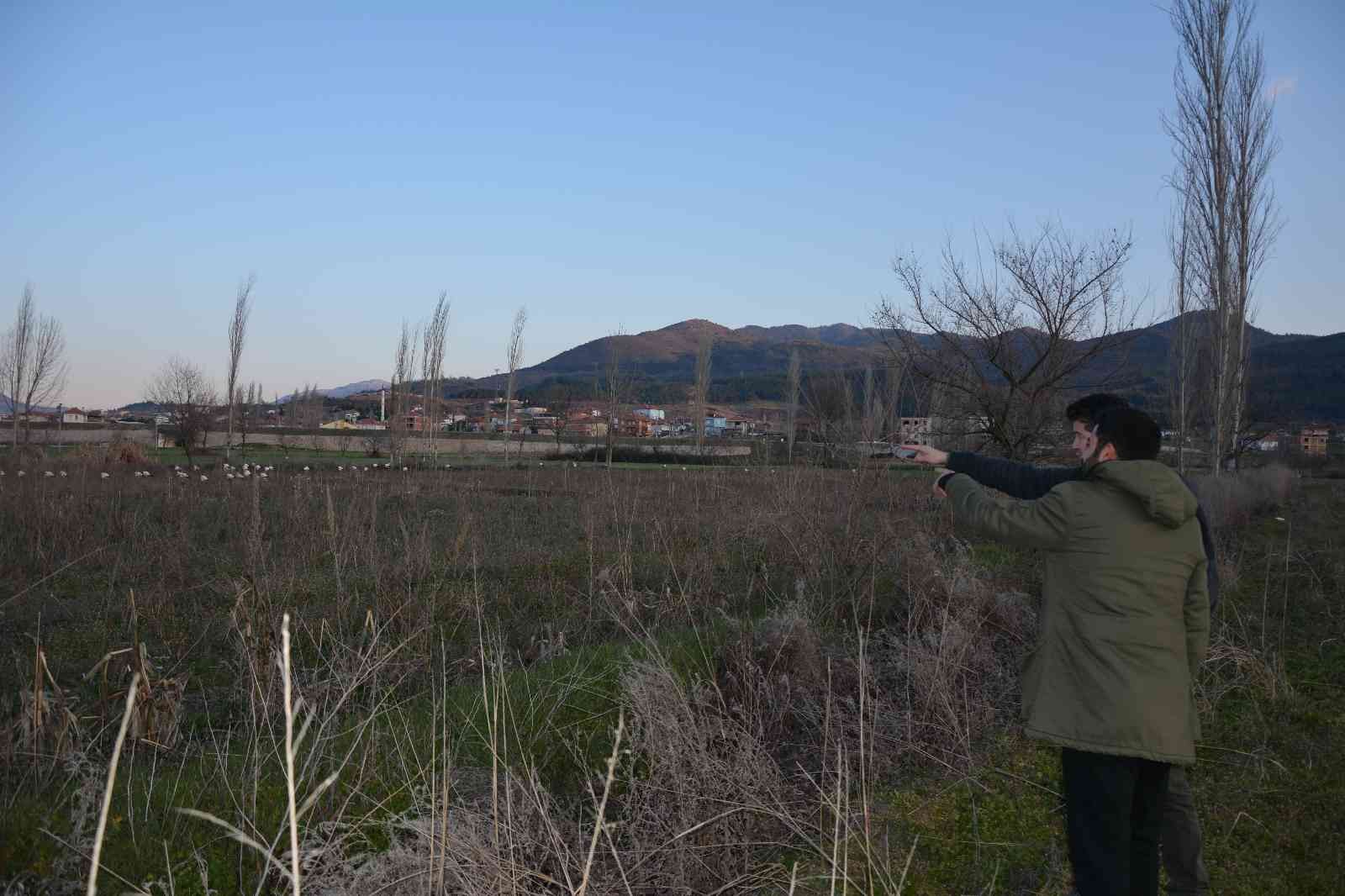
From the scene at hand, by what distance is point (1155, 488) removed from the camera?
3.13m

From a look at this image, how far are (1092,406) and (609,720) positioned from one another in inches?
145

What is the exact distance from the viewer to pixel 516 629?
9492 mm

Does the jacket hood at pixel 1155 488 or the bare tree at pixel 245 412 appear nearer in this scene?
the jacket hood at pixel 1155 488

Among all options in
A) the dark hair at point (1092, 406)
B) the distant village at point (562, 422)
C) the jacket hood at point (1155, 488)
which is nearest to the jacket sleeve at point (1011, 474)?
the dark hair at point (1092, 406)

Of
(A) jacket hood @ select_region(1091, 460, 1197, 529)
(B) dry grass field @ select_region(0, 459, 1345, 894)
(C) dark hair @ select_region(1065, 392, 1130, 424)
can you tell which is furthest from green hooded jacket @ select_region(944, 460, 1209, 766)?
(B) dry grass field @ select_region(0, 459, 1345, 894)

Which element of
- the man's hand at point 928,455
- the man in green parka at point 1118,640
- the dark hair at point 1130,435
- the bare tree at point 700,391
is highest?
the bare tree at point 700,391

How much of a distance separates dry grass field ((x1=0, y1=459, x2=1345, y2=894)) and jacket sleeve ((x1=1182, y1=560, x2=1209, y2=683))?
1.19 m

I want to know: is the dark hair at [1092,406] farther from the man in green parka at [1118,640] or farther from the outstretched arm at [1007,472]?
the outstretched arm at [1007,472]

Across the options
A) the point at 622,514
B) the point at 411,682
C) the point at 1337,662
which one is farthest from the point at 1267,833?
the point at 622,514

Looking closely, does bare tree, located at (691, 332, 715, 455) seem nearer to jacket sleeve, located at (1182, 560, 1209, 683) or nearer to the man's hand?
the man's hand

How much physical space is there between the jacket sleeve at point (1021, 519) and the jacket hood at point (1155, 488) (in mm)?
211

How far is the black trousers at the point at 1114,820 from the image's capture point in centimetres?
315

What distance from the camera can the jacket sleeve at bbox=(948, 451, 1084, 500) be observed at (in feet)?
12.9

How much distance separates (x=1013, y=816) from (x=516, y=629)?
5.79 meters
